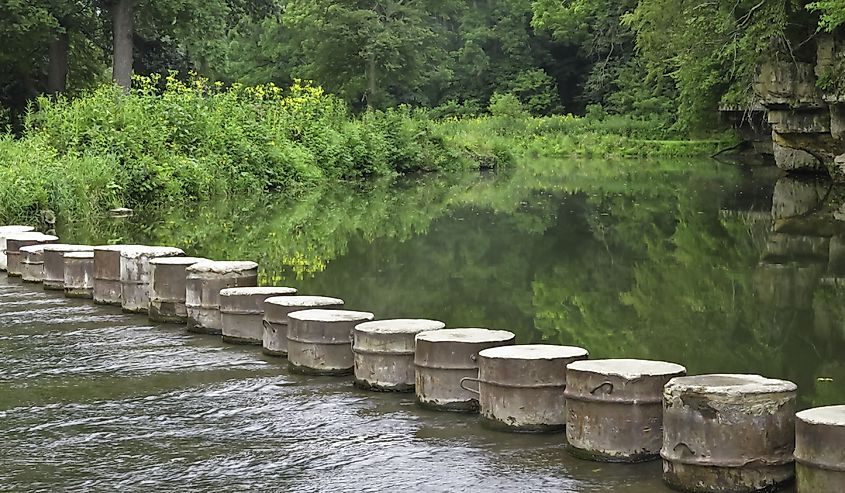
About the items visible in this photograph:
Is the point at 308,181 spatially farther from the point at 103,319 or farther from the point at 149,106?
the point at 103,319

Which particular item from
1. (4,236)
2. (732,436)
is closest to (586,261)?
(4,236)

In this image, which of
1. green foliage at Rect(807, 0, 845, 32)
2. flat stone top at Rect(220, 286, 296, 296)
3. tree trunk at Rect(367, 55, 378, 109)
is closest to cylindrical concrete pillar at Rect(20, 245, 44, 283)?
flat stone top at Rect(220, 286, 296, 296)

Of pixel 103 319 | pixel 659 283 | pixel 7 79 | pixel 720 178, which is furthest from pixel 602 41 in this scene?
pixel 103 319

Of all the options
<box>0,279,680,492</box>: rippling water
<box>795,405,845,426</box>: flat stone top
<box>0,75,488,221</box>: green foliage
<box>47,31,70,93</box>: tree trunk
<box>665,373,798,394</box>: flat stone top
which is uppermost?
<box>47,31,70,93</box>: tree trunk

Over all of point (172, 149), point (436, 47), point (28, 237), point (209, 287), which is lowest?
point (209, 287)

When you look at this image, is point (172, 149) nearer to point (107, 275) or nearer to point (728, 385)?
point (107, 275)

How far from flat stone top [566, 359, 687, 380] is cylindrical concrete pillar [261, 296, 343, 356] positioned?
2552mm

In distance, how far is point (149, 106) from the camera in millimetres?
25562

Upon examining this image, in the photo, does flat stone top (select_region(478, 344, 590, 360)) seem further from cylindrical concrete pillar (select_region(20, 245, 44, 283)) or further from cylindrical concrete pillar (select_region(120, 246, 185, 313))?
cylindrical concrete pillar (select_region(20, 245, 44, 283))

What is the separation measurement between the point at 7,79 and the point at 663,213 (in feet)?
74.2

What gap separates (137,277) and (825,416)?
6.34 m

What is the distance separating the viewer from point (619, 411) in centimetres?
545

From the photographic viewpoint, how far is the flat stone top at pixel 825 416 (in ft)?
15.3

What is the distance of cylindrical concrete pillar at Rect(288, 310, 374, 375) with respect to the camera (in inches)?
287
